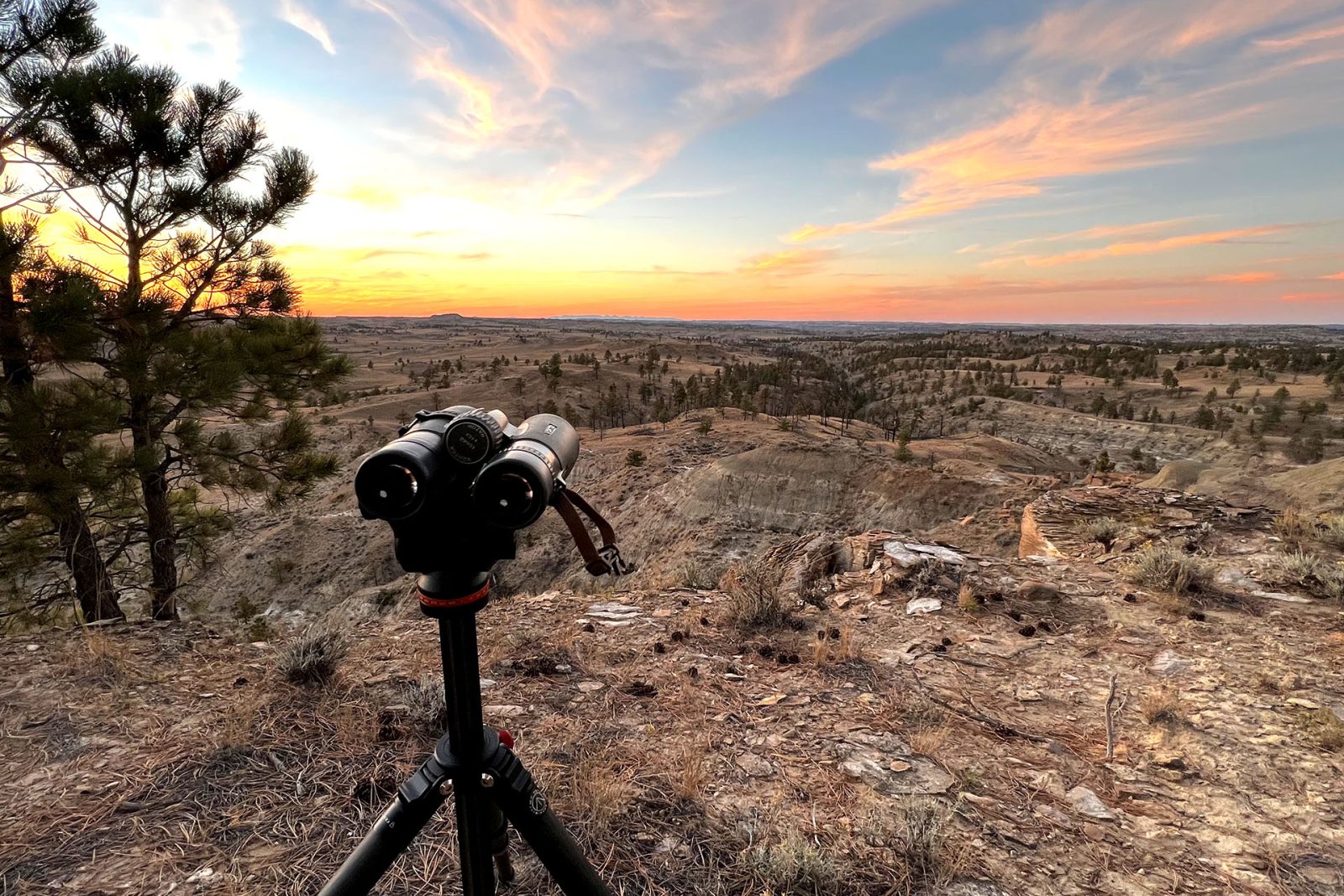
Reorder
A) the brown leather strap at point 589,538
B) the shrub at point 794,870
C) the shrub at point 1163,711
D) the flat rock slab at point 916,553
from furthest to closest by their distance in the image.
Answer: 1. the flat rock slab at point 916,553
2. the shrub at point 1163,711
3. the shrub at point 794,870
4. the brown leather strap at point 589,538

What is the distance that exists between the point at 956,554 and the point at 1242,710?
113 inches

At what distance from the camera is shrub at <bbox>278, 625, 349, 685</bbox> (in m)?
3.62

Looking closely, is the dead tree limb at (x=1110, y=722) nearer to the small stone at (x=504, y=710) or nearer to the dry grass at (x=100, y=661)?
the small stone at (x=504, y=710)

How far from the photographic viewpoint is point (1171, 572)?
5.46 meters

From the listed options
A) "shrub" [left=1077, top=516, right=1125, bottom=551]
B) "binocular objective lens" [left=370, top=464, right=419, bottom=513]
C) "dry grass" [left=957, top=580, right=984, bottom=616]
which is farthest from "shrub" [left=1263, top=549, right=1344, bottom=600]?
"binocular objective lens" [left=370, top=464, right=419, bottom=513]

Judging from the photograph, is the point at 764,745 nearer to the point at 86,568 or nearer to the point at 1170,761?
the point at 1170,761

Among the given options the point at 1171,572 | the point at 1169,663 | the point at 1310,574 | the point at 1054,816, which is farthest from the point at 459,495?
the point at 1310,574

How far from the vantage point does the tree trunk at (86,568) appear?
6.28 meters

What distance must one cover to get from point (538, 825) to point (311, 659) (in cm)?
269

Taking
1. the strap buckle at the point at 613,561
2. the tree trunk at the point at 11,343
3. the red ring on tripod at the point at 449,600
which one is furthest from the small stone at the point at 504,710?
the tree trunk at the point at 11,343

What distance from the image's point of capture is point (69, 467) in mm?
5961

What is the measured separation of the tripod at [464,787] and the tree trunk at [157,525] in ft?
23.9

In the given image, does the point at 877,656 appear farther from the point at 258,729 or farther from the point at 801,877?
the point at 258,729

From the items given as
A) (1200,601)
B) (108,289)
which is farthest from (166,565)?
(1200,601)
